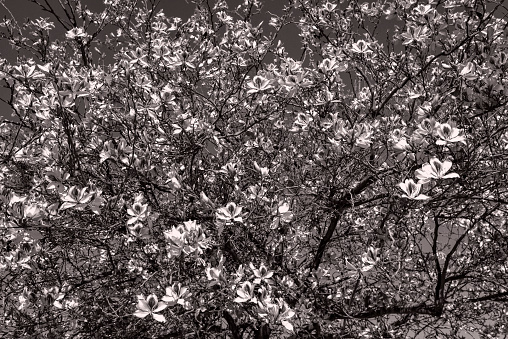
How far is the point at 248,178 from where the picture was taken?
12.6ft

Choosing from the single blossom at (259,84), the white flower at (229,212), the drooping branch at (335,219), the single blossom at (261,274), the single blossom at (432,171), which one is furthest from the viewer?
the drooping branch at (335,219)

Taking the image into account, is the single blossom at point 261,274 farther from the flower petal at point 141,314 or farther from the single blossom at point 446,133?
the single blossom at point 446,133

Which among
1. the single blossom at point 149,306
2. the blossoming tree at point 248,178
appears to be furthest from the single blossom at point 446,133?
the single blossom at point 149,306

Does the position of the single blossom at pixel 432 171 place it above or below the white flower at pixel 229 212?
above

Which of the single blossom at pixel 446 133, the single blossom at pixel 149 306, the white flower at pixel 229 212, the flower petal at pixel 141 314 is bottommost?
the flower petal at pixel 141 314

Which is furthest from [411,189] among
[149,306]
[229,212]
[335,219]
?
[335,219]

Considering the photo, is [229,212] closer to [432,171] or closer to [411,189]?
[411,189]

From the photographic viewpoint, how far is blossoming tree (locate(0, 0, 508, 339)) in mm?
3217

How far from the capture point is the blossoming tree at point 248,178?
3.22 metres

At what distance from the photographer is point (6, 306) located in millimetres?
4543

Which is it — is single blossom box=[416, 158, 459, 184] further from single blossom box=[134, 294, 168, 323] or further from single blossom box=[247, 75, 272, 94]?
single blossom box=[134, 294, 168, 323]

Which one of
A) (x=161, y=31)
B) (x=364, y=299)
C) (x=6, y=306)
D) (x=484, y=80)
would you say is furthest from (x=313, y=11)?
(x=6, y=306)

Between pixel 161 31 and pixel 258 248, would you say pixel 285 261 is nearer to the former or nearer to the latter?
pixel 258 248

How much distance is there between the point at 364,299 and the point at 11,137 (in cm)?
390
